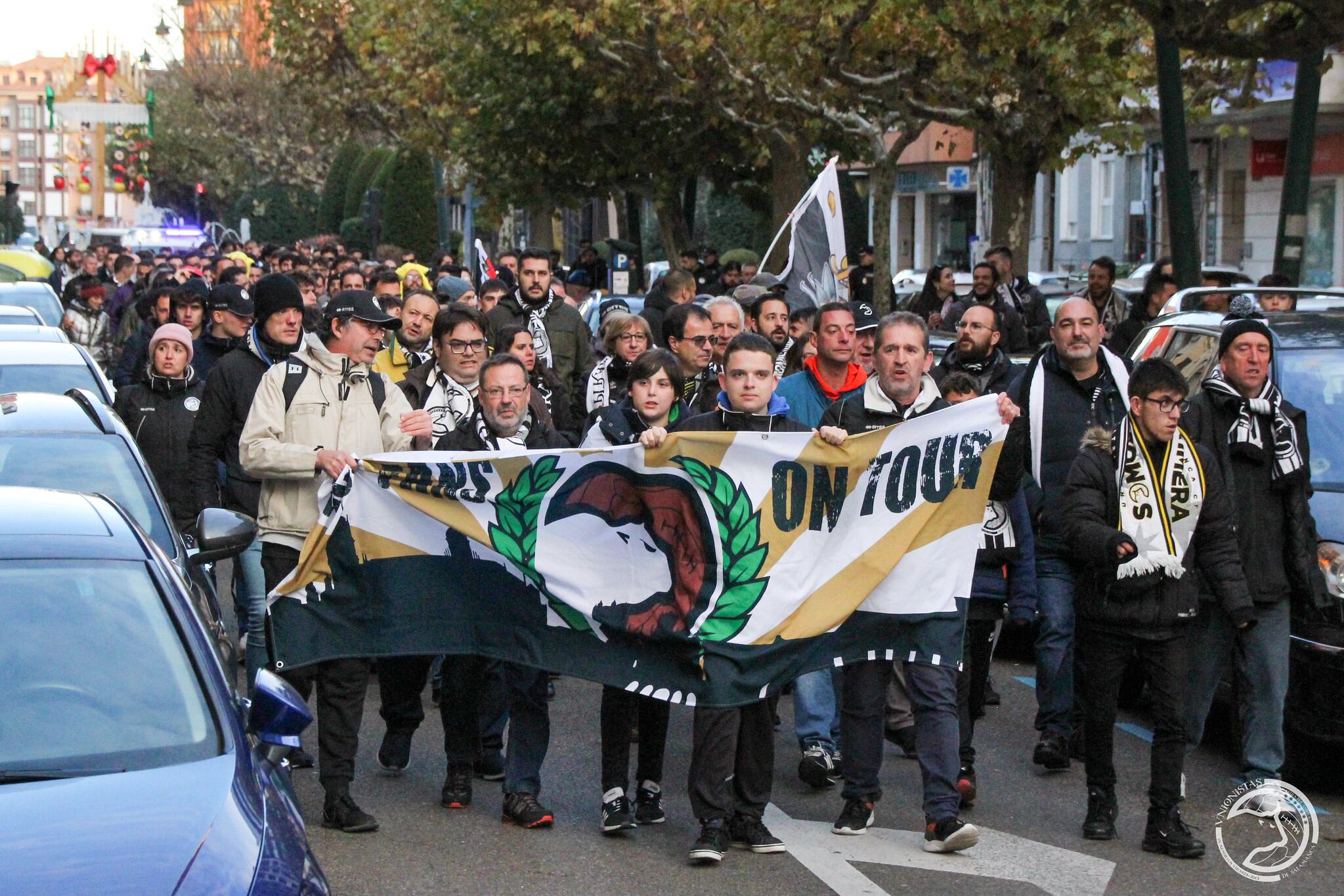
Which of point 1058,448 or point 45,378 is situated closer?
point 1058,448

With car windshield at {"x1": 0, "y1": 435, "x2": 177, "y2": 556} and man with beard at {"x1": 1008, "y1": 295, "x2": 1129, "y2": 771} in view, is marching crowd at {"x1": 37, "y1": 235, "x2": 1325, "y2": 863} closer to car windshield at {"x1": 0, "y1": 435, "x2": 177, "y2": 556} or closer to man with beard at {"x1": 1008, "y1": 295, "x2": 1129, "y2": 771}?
man with beard at {"x1": 1008, "y1": 295, "x2": 1129, "y2": 771}

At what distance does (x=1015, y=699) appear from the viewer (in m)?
9.03

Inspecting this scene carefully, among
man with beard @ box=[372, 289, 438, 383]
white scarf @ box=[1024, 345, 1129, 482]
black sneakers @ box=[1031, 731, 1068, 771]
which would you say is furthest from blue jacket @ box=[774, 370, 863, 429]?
man with beard @ box=[372, 289, 438, 383]

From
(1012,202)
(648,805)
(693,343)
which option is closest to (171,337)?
(693,343)

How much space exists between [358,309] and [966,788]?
299cm

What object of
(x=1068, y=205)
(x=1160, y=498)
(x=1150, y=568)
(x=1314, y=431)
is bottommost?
(x=1150, y=568)

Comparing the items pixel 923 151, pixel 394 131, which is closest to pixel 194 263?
pixel 394 131

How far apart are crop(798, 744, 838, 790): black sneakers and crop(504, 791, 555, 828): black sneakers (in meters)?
1.12

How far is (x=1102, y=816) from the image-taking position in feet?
21.5

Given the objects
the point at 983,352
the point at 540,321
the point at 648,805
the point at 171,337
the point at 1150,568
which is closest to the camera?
the point at 1150,568

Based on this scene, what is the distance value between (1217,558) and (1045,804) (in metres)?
1.23

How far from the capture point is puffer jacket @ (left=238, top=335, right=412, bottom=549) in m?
6.93

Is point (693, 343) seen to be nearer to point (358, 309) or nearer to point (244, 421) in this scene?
point (358, 309)

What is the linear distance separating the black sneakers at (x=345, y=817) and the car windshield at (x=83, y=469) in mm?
1067
